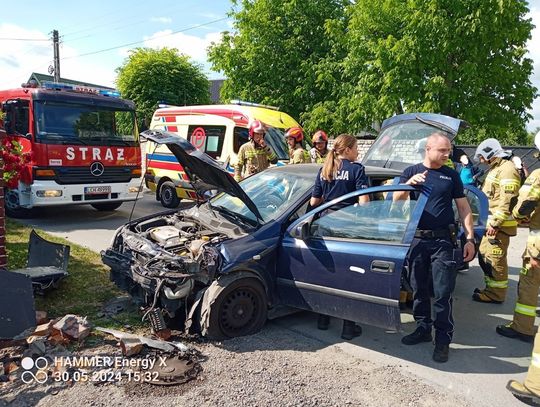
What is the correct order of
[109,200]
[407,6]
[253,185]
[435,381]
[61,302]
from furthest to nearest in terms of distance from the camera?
[407,6], [109,200], [253,185], [61,302], [435,381]

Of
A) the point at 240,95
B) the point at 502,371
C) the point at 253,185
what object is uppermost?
the point at 240,95

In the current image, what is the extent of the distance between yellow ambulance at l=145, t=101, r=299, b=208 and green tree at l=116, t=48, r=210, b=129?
401 inches

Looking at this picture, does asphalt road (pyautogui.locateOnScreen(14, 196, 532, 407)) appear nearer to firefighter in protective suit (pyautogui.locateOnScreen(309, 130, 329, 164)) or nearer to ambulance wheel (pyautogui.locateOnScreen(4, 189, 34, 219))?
firefighter in protective suit (pyautogui.locateOnScreen(309, 130, 329, 164))

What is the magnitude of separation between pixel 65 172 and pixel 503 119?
35.3 feet

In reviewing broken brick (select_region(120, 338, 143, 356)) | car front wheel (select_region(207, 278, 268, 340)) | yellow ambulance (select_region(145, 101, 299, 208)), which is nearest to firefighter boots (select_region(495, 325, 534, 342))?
car front wheel (select_region(207, 278, 268, 340))

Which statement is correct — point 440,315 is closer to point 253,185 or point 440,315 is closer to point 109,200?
point 253,185

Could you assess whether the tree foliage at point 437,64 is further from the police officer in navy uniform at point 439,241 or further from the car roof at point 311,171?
the police officer in navy uniform at point 439,241

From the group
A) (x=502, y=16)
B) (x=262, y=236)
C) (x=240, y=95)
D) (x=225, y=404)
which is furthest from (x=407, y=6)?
(x=225, y=404)

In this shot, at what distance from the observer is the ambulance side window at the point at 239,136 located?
1002 cm

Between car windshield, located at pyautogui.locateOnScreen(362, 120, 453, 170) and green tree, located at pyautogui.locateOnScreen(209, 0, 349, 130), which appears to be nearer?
car windshield, located at pyautogui.locateOnScreen(362, 120, 453, 170)

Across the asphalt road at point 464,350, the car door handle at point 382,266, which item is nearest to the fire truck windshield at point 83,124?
the asphalt road at point 464,350

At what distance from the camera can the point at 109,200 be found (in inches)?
367

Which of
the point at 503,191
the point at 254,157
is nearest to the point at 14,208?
the point at 254,157

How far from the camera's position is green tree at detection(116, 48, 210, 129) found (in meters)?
21.6
